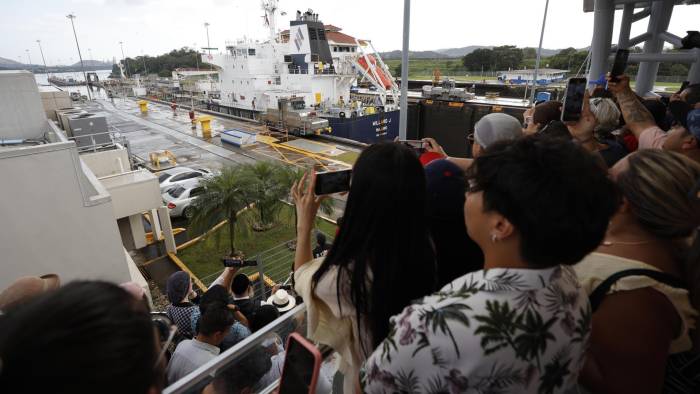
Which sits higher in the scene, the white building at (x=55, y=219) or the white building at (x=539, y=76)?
the white building at (x=539, y=76)

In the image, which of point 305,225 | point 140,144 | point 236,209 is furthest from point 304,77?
point 305,225

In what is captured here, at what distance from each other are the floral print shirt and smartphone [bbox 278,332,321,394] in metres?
0.55

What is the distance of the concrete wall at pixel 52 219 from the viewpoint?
6.35m

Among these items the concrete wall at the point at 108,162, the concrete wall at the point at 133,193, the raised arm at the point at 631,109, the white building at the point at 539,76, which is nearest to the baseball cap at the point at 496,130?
the raised arm at the point at 631,109

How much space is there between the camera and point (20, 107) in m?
11.7

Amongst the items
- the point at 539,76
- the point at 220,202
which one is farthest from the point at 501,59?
the point at 220,202

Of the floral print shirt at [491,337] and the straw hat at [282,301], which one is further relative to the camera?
the straw hat at [282,301]

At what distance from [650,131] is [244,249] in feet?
33.0

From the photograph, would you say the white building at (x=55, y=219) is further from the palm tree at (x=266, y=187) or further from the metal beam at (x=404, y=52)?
the metal beam at (x=404, y=52)

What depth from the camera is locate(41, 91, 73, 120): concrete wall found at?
61.9 ft

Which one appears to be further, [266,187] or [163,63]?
[163,63]

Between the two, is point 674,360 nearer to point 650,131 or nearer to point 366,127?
point 650,131

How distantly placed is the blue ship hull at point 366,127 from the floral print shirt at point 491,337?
22.3 meters

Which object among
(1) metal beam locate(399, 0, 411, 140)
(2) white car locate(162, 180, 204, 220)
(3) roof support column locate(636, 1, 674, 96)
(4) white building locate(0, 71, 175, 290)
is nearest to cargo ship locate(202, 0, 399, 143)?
(2) white car locate(162, 180, 204, 220)
